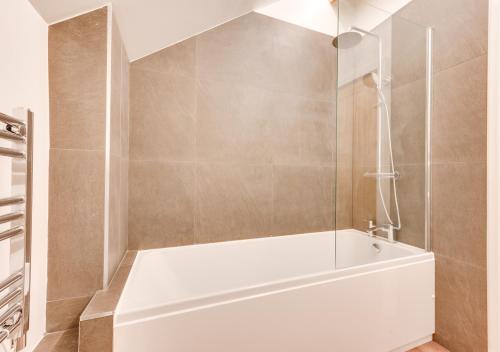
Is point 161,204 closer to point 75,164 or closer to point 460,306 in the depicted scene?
point 75,164

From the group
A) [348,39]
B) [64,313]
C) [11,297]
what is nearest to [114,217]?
[64,313]

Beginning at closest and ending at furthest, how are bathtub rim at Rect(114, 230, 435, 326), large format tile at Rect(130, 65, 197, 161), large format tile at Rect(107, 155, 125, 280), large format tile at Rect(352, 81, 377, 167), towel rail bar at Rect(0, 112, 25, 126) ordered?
towel rail bar at Rect(0, 112, 25, 126)
bathtub rim at Rect(114, 230, 435, 326)
large format tile at Rect(107, 155, 125, 280)
large format tile at Rect(130, 65, 197, 161)
large format tile at Rect(352, 81, 377, 167)

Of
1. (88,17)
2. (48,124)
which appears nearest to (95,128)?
(48,124)

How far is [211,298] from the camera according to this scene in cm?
101

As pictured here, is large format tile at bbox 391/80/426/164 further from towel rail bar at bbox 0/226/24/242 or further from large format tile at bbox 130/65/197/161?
towel rail bar at bbox 0/226/24/242

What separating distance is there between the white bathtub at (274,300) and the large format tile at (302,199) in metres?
0.20

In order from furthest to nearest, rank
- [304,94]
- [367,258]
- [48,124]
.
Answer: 1. [304,94]
2. [367,258]
3. [48,124]

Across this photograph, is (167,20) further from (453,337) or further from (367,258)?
(453,337)

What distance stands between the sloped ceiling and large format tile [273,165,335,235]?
120 cm

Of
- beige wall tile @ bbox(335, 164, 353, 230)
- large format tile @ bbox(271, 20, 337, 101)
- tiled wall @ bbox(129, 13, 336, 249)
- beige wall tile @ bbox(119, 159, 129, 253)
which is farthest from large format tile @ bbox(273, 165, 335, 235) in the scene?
beige wall tile @ bbox(119, 159, 129, 253)

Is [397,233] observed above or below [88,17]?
below

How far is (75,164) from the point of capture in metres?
1.04

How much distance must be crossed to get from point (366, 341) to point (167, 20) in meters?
2.15

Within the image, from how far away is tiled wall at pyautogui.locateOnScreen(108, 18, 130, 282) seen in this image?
1.14m
